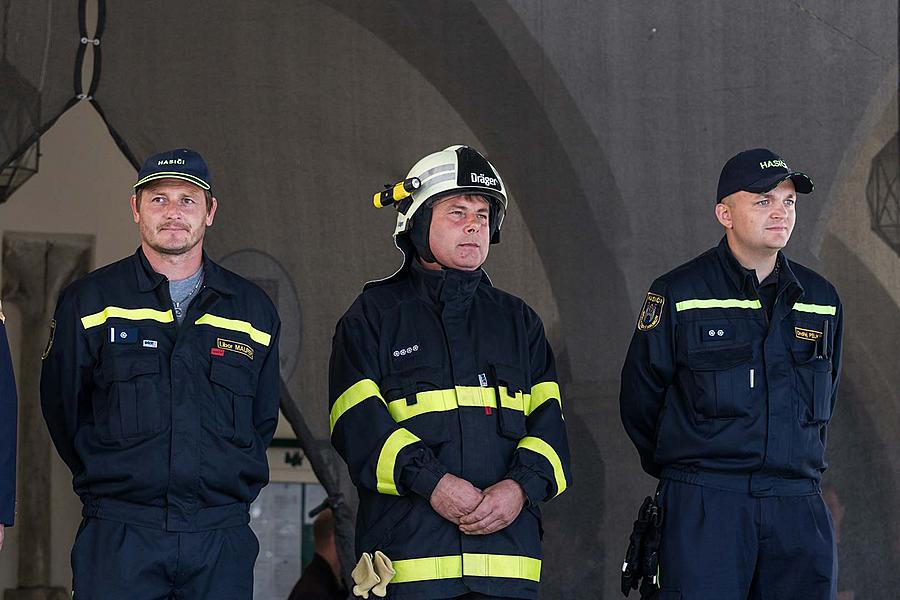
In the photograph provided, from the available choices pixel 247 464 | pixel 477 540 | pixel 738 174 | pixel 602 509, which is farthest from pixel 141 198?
pixel 602 509

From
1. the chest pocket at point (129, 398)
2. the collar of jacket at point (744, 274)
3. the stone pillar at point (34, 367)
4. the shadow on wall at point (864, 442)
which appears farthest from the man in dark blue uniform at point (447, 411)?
the stone pillar at point (34, 367)

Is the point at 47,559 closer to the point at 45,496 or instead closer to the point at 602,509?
the point at 45,496

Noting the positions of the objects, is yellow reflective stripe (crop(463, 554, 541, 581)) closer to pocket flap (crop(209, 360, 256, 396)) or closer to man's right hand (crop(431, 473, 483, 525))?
man's right hand (crop(431, 473, 483, 525))

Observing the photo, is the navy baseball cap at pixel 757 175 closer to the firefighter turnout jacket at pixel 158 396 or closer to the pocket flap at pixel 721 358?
the pocket flap at pixel 721 358

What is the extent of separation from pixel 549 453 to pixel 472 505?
11.7 inches

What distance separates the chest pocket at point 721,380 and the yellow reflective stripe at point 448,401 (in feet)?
1.82

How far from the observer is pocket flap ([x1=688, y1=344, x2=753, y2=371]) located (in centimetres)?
346

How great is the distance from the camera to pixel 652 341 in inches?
141

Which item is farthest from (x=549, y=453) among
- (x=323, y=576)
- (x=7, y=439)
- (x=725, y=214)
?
(x=323, y=576)

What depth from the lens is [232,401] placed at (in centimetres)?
322

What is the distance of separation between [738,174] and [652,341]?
57cm

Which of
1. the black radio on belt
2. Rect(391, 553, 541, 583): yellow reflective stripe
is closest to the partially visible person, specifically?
the black radio on belt

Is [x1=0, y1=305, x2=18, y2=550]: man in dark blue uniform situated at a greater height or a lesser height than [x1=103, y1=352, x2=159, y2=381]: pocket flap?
lesser

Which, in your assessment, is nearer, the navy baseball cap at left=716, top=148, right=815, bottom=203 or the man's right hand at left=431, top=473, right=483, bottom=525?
the man's right hand at left=431, top=473, right=483, bottom=525
